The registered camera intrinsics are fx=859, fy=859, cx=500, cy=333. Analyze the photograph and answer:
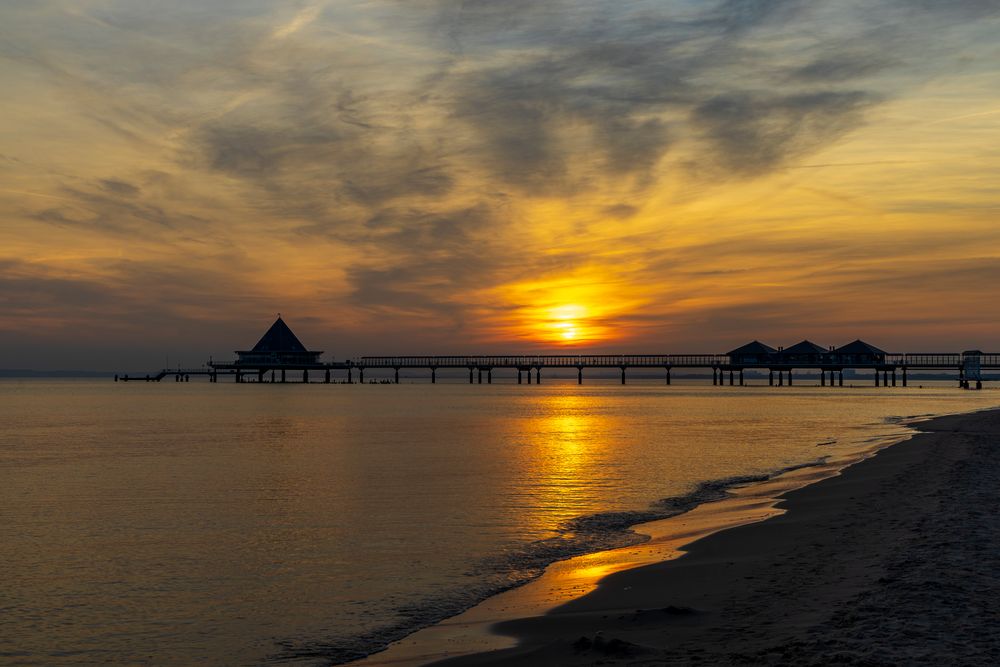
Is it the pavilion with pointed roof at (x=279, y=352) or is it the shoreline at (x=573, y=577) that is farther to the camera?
the pavilion with pointed roof at (x=279, y=352)

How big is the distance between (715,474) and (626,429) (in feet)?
73.7

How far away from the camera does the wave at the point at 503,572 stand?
9008mm

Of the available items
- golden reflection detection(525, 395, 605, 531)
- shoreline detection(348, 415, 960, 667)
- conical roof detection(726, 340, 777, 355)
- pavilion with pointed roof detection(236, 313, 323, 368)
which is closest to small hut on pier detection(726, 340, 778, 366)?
conical roof detection(726, 340, 777, 355)

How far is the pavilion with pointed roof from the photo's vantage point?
617 ft

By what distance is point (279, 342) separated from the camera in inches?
7446

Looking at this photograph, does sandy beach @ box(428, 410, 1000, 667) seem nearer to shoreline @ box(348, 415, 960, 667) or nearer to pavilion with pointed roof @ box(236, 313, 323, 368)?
shoreline @ box(348, 415, 960, 667)

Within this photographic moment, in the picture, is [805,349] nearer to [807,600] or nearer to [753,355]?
A: [753,355]

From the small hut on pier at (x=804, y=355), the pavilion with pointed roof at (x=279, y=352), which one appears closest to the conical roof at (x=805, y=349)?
the small hut on pier at (x=804, y=355)

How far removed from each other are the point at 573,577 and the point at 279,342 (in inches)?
7243

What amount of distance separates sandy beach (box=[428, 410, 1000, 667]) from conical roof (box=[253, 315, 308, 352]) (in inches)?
7123

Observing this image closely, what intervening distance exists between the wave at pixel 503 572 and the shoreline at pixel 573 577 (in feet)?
0.66

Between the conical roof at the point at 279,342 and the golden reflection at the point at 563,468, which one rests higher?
the conical roof at the point at 279,342

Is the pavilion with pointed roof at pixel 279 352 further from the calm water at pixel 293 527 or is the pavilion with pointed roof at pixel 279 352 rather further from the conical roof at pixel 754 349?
the calm water at pixel 293 527

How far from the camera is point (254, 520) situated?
17.8m
